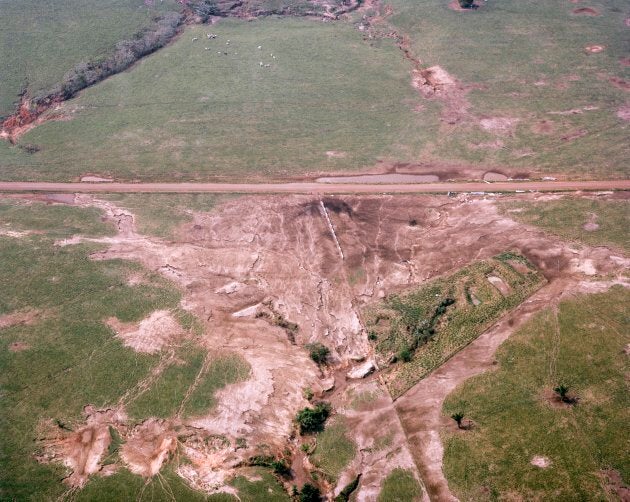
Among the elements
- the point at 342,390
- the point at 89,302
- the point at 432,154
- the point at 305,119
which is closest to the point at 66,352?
the point at 89,302

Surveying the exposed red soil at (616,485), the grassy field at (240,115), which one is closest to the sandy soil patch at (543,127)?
the grassy field at (240,115)

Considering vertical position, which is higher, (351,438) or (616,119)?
(616,119)

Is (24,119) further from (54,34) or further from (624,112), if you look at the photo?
(624,112)

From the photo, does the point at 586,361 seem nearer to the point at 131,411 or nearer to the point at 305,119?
the point at 131,411

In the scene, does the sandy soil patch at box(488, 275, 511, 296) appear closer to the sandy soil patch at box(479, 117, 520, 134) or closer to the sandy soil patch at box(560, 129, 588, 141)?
the sandy soil patch at box(479, 117, 520, 134)

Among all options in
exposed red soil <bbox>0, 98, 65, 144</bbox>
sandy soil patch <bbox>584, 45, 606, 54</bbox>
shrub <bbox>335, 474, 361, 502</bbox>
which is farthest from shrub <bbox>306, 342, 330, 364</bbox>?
sandy soil patch <bbox>584, 45, 606, 54</bbox>

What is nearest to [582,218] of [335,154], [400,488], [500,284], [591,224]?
[591,224]
